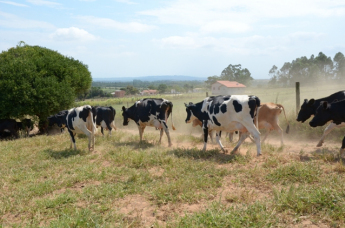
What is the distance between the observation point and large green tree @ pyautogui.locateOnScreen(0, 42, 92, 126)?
16812 mm

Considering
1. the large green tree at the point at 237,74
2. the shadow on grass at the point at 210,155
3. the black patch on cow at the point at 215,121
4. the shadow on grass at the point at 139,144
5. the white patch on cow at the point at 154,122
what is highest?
the large green tree at the point at 237,74

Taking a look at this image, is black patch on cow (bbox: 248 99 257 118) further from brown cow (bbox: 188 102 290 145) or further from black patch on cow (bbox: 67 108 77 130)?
black patch on cow (bbox: 67 108 77 130)

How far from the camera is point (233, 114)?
864 centimetres

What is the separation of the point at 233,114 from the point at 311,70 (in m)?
32.8

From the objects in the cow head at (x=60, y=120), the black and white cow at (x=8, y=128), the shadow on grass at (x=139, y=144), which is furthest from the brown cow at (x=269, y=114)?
the black and white cow at (x=8, y=128)

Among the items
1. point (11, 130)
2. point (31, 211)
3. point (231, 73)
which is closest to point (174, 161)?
point (31, 211)

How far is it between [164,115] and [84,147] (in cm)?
347

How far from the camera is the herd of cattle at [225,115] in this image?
27.4ft

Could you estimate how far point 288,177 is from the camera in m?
6.18

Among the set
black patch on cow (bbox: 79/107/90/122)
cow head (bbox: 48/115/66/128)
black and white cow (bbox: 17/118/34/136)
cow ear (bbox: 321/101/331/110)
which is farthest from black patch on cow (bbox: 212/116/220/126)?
black and white cow (bbox: 17/118/34/136)

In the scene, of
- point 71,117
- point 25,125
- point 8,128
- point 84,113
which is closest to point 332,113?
point 84,113

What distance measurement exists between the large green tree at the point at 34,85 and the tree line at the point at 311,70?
2923 centimetres

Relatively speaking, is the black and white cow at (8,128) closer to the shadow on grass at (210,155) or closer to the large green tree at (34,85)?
the large green tree at (34,85)

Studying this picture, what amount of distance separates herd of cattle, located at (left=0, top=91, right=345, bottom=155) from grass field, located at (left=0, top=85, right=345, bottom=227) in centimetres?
94
